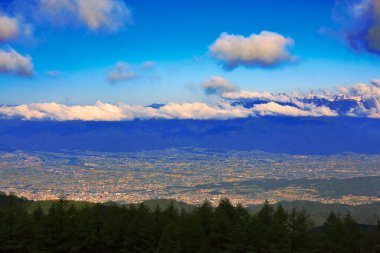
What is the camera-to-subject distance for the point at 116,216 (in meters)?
70.6

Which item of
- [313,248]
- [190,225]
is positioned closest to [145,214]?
[190,225]

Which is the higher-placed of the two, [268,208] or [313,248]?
[268,208]

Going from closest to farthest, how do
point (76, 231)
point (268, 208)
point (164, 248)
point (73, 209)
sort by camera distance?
1. point (164, 248)
2. point (76, 231)
3. point (73, 209)
4. point (268, 208)

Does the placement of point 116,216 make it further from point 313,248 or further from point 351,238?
point 351,238

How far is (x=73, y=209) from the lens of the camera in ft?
230

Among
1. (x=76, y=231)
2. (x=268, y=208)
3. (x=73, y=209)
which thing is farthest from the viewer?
(x=268, y=208)

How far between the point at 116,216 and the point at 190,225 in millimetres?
11610

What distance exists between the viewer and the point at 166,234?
6122 cm

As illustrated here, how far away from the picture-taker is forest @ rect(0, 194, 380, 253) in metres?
62.8

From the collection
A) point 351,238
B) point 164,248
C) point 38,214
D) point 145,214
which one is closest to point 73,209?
point 38,214

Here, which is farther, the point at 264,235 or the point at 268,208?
the point at 268,208

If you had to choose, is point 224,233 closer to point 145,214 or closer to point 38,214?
point 145,214

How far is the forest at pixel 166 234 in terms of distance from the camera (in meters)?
62.8

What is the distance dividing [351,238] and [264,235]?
1425cm
